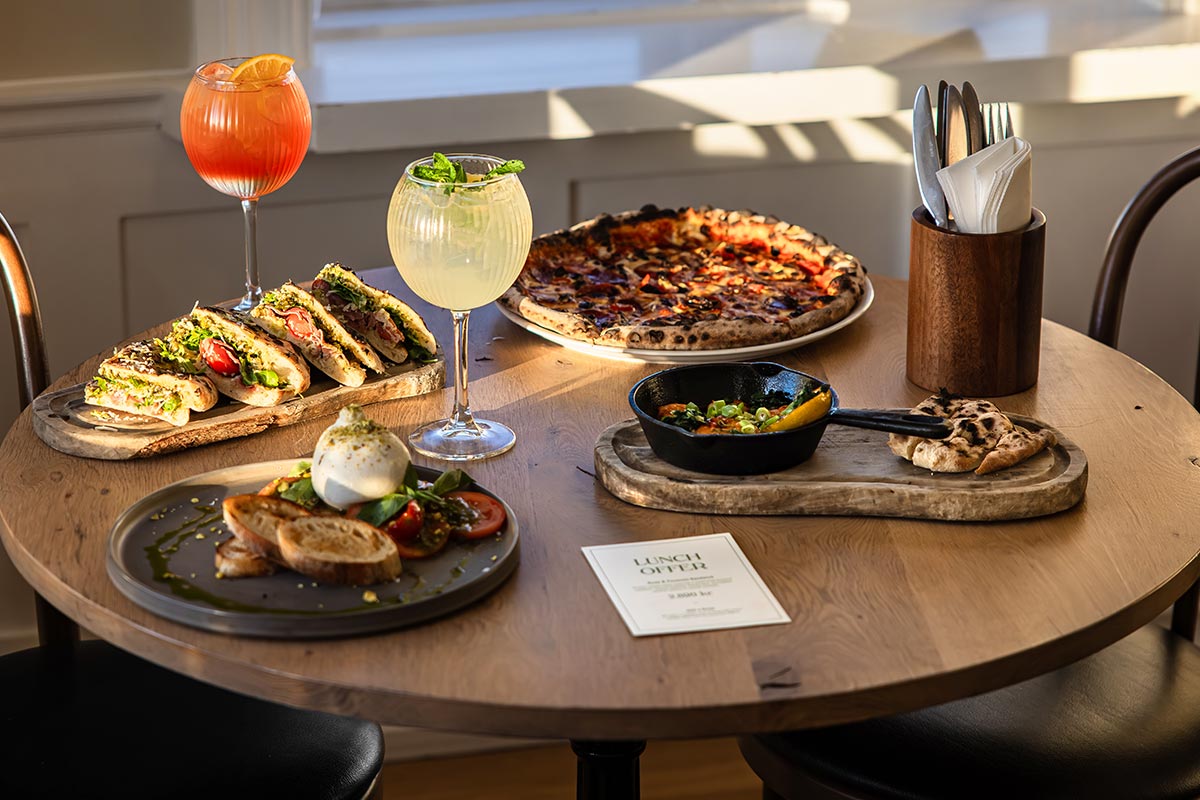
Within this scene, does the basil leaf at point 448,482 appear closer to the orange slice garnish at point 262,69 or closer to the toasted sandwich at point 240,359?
the toasted sandwich at point 240,359

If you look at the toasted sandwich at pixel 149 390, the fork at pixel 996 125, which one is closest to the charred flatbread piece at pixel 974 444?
the fork at pixel 996 125

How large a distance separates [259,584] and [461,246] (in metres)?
0.44

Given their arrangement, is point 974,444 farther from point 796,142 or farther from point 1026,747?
point 796,142

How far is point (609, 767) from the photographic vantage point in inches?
58.6

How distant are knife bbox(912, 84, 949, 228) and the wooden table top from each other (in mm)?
235

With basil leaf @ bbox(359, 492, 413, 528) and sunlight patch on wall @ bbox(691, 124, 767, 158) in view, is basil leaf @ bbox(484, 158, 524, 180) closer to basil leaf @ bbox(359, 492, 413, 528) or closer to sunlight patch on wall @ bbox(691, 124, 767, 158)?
basil leaf @ bbox(359, 492, 413, 528)

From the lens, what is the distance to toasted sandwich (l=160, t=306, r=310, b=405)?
155 centimetres

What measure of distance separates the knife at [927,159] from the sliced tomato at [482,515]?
0.69 meters

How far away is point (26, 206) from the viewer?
241cm

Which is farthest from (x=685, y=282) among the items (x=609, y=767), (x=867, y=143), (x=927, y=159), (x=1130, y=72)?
(x=1130, y=72)

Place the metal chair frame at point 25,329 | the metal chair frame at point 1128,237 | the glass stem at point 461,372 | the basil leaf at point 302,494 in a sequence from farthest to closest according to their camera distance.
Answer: the metal chair frame at point 1128,237, the metal chair frame at point 25,329, the glass stem at point 461,372, the basil leaf at point 302,494

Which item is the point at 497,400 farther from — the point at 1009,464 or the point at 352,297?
the point at 1009,464

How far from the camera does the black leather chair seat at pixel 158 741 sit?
1.54 metres

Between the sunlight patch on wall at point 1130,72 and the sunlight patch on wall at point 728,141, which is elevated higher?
the sunlight patch on wall at point 1130,72
